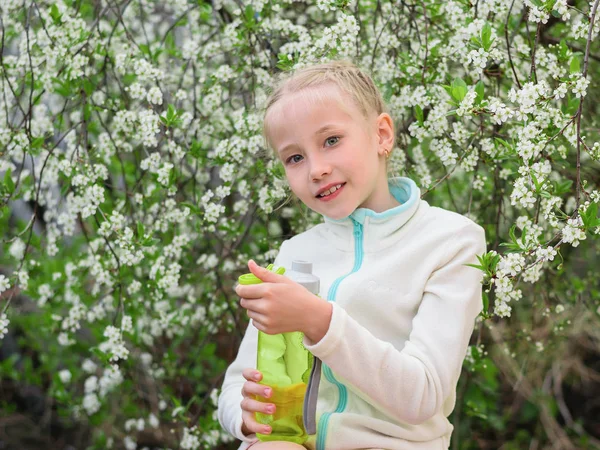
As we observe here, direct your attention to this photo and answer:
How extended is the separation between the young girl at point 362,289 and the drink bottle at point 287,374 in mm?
27

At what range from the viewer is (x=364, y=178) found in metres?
1.48

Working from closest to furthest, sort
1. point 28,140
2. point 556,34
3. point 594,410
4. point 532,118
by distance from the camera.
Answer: point 532,118 < point 28,140 < point 556,34 < point 594,410

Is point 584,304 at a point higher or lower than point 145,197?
lower

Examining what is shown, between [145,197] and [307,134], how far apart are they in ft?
2.75

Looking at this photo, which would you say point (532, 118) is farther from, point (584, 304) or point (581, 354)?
point (581, 354)

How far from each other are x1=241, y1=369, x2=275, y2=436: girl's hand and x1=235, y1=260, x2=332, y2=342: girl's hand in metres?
0.15

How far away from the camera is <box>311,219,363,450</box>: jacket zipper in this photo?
4.57 feet

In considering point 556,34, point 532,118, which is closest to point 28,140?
point 532,118

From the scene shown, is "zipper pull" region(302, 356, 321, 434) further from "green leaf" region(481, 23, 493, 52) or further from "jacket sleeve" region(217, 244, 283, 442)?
"green leaf" region(481, 23, 493, 52)

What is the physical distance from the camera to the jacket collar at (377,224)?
1.49m

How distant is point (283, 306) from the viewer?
1210mm

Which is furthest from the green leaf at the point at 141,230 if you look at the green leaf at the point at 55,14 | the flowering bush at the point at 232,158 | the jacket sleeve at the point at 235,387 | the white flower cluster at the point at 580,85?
the white flower cluster at the point at 580,85

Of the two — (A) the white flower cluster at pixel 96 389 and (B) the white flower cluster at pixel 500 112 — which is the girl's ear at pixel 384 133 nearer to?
(B) the white flower cluster at pixel 500 112

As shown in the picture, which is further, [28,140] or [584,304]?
[584,304]
